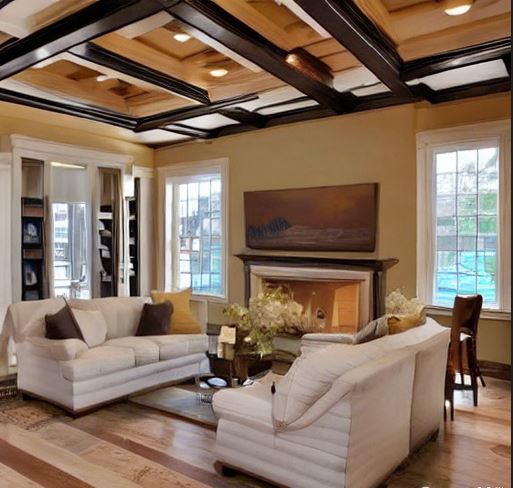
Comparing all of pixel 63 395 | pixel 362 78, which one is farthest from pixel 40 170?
pixel 362 78

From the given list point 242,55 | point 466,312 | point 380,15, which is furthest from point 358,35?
point 466,312

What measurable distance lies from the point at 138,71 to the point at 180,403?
292 centimetres

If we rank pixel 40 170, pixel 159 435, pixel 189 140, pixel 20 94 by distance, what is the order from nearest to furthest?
pixel 159 435
pixel 20 94
pixel 40 170
pixel 189 140

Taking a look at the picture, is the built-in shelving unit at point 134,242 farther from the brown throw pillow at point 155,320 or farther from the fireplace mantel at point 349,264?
the brown throw pillow at point 155,320

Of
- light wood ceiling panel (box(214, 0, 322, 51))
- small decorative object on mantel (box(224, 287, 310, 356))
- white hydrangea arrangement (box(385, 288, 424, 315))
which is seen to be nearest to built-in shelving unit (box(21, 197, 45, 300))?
small decorative object on mantel (box(224, 287, 310, 356))

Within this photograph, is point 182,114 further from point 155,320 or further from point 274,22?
point 155,320

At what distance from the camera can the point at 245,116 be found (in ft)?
19.4

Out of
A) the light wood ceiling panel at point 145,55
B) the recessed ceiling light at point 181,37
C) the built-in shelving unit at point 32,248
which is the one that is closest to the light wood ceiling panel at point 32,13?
the light wood ceiling panel at point 145,55

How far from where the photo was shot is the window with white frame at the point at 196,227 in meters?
6.86

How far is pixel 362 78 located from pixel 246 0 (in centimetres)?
163

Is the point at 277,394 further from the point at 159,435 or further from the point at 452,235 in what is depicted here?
the point at 452,235

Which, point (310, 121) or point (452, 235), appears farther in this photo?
point (310, 121)

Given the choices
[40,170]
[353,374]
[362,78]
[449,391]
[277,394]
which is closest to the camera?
[353,374]

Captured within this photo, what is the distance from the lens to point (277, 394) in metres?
2.64
